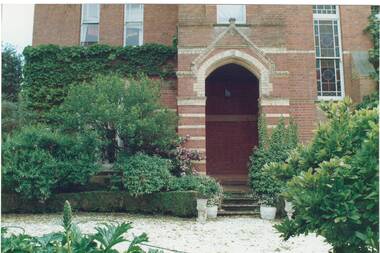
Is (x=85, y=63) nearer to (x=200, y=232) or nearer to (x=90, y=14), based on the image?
(x=90, y=14)

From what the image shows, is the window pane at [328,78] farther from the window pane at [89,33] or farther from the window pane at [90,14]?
the window pane at [90,14]

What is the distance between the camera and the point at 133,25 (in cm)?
1534

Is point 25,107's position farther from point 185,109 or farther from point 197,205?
point 197,205

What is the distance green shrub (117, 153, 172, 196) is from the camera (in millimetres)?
10539

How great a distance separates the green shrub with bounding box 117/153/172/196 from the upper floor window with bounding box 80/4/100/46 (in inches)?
245

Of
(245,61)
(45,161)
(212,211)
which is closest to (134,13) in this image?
(245,61)

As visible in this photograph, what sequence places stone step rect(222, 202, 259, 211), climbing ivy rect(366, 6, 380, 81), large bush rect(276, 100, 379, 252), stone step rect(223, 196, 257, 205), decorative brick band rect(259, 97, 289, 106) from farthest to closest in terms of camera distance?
climbing ivy rect(366, 6, 380, 81), decorative brick band rect(259, 97, 289, 106), stone step rect(223, 196, 257, 205), stone step rect(222, 202, 259, 211), large bush rect(276, 100, 379, 252)

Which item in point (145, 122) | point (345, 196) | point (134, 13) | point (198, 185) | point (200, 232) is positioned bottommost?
point (200, 232)

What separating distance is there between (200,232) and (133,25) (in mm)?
Answer: 9358

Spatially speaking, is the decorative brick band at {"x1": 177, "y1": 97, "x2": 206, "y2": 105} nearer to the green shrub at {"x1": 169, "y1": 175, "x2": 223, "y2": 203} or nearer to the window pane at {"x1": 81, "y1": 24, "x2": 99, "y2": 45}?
the green shrub at {"x1": 169, "y1": 175, "x2": 223, "y2": 203}

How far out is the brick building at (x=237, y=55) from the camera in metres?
13.1

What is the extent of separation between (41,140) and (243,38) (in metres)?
7.13

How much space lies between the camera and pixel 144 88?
38.3 feet

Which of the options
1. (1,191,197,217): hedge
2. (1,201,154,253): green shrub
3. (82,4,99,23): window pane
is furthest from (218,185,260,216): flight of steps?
(82,4,99,23): window pane
